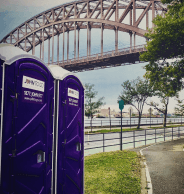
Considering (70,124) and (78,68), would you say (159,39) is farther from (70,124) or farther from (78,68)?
(78,68)

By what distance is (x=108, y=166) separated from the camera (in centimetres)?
775

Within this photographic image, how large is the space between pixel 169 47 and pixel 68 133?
13.2m

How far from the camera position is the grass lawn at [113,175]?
542 centimetres

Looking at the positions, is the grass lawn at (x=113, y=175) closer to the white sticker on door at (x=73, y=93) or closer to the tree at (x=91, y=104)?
the white sticker on door at (x=73, y=93)

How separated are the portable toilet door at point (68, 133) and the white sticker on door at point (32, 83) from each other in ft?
1.31

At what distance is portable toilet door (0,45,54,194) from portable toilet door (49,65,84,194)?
0.71 feet

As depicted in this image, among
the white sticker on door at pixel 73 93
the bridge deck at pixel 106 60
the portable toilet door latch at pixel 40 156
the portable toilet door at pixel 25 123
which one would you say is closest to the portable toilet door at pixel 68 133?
the white sticker on door at pixel 73 93

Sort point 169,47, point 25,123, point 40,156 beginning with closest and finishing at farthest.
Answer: point 25,123, point 40,156, point 169,47

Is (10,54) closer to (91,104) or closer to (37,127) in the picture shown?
(37,127)

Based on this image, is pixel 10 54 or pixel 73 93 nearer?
pixel 10 54

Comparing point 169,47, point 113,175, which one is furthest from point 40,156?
Answer: point 169,47

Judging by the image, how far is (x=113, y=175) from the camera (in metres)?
6.62

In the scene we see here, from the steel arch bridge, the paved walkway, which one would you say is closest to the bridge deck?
the steel arch bridge

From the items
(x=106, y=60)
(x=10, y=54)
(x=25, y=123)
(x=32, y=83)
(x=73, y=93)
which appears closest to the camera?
(x=10, y=54)
